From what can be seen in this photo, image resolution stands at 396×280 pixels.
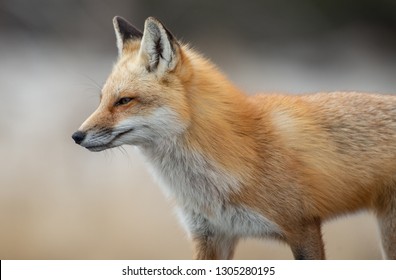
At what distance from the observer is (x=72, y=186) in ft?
9.75

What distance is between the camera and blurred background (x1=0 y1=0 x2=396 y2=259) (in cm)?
289

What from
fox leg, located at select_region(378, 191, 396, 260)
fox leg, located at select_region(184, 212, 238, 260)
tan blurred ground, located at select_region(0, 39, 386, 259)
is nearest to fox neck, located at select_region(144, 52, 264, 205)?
fox leg, located at select_region(184, 212, 238, 260)

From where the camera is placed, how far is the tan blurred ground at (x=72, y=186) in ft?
9.39

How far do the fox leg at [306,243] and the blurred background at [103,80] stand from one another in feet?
1.10

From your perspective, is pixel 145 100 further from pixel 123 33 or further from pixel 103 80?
pixel 103 80

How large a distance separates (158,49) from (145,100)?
7.3 inches

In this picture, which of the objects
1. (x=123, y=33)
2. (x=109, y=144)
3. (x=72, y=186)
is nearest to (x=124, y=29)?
(x=123, y=33)

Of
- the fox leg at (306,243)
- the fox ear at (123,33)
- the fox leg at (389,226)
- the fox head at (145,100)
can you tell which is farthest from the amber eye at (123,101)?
the fox leg at (389,226)

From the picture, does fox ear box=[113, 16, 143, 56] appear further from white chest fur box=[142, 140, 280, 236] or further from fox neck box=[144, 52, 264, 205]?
white chest fur box=[142, 140, 280, 236]

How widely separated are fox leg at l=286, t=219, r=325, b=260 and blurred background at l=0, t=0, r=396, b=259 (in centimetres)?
34

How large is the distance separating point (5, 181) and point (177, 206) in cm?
83

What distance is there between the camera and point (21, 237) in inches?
114
